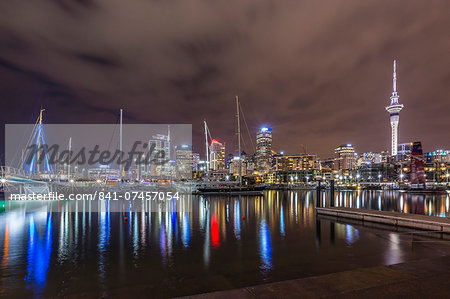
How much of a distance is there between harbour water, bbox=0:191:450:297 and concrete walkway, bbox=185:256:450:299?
3.50 meters

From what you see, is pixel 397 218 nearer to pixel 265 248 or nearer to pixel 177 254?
pixel 265 248

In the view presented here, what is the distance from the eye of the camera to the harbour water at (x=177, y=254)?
11.6 metres

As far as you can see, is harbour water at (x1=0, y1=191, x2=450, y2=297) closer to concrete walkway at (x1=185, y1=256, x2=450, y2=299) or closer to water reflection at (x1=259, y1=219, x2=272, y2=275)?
water reflection at (x1=259, y1=219, x2=272, y2=275)

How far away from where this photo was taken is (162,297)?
985 centimetres

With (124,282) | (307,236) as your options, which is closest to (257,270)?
(124,282)

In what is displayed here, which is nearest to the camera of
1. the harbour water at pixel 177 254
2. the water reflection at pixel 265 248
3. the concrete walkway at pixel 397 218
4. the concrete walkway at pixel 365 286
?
the concrete walkway at pixel 365 286

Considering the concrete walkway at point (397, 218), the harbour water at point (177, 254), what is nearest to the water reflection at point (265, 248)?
the harbour water at point (177, 254)

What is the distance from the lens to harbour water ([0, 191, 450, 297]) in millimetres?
11555

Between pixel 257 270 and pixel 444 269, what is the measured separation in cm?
721

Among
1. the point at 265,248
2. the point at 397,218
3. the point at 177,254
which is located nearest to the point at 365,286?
the point at 265,248

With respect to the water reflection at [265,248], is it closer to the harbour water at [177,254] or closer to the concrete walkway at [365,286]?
the harbour water at [177,254]

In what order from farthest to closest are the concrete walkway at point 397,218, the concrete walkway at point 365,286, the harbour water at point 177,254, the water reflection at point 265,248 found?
the concrete walkway at point 397,218
the water reflection at point 265,248
the harbour water at point 177,254
the concrete walkway at point 365,286

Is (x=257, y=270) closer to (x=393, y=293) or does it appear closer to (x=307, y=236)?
(x=393, y=293)

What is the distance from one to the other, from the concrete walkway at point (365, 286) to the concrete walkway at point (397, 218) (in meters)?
13.8
